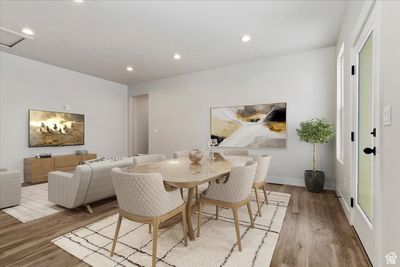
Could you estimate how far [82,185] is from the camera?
106 inches

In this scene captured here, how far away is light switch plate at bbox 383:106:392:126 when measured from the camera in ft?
4.30

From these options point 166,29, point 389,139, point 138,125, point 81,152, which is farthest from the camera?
point 138,125

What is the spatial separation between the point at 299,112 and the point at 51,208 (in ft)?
16.4

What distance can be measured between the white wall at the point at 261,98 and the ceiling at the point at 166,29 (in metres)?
0.34

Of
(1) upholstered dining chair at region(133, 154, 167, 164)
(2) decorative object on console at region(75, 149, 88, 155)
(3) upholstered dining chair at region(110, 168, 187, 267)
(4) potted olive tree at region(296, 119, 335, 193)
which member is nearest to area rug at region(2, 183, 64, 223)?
(1) upholstered dining chair at region(133, 154, 167, 164)

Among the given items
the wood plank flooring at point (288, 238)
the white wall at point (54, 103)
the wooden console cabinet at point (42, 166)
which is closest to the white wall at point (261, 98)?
the wood plank flooring at point (288, 238)

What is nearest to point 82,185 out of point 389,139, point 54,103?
point 389,139

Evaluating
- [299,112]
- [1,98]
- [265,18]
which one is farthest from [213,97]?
[1,98]

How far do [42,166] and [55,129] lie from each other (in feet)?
3.51

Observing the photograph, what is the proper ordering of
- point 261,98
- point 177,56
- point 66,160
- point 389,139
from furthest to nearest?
1. point 66,160
2. point 261,98
3. point 177,56
4. point 389,139

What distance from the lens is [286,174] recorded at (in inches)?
172

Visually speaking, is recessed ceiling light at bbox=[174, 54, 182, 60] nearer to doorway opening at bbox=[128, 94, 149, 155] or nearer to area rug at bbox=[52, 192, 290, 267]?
doorway opening at bbox=[128, 94, 149, 155]

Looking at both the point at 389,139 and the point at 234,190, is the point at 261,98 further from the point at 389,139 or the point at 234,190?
the point at 389,139

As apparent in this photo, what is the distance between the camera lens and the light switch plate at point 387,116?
131cm
